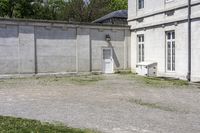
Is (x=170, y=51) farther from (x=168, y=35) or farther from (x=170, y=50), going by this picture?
(x=168, y=35)

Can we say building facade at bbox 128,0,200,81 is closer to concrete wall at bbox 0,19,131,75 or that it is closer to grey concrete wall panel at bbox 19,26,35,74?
concrete wall at bbox 0,19,131,75

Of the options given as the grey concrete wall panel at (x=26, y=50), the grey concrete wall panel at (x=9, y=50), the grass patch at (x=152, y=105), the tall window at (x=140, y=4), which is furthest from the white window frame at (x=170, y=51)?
the grey concrete wall panel at (x=9, y=50)

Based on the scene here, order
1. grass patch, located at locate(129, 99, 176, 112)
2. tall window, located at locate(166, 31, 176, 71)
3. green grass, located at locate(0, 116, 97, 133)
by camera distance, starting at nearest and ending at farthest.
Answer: green grass, located at locate(0, 116, 97, 133), grass patch, located at locate(129, 99, 176, 112), tall window, located at locate(166, 31, 176, 71)

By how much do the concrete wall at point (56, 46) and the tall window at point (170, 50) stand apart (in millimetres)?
4438

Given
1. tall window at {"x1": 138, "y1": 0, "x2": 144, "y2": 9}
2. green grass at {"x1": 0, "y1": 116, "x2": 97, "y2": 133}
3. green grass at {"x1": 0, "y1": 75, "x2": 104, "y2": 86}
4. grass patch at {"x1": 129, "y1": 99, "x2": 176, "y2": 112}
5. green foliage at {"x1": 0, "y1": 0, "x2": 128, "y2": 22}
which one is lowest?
grass patch at {"x1": 129, "y1": 99, "x2": 176, "y2": 112}

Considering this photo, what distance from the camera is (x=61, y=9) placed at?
48688mm

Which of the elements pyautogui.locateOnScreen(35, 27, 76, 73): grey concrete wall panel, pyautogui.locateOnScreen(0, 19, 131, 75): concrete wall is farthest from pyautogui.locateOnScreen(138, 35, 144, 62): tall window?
pyautogui.locateOnScreen(35, 27, 76, 73): grey concrete wall panel

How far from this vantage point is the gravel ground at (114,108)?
764cm

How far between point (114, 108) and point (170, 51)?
35.6 ft

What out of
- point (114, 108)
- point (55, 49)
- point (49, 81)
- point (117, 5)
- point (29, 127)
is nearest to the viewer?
point (29, 127)

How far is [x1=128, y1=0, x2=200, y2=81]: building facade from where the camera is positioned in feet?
57.4

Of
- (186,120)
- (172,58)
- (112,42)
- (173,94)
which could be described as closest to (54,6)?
(112,42)

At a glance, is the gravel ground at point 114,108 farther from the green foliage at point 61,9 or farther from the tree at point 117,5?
the tree at point 117,5

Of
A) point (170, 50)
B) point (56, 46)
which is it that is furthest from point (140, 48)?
point (56, 46)
